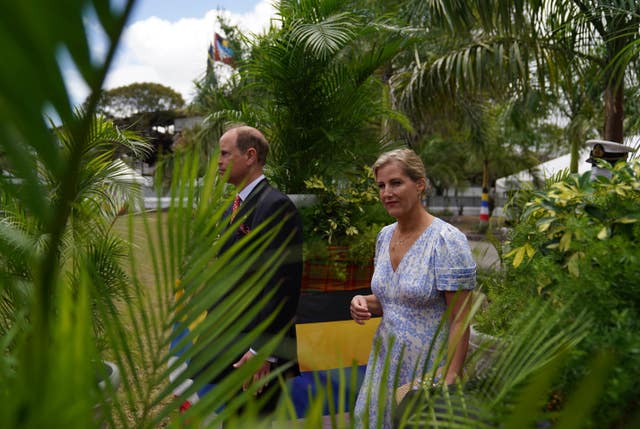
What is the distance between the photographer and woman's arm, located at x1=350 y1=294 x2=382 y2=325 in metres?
2.24

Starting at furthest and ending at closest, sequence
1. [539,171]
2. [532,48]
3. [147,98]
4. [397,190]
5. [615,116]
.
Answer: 1. [147,98]
2. [539,171]
3. [532,48]
4. [615,116]
5. [397,190]

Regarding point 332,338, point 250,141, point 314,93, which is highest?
point 314,93

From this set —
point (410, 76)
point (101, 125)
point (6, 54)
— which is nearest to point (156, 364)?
point (6, 54)

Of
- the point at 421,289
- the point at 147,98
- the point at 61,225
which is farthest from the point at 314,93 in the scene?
the point at 147,98

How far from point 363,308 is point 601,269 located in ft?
4.32

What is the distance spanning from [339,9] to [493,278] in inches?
121

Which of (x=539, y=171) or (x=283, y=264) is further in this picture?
(x=539, y=171)

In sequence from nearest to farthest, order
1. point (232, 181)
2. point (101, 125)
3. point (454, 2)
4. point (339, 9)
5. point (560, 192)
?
point (560, 192), point (232, 181), point (101, 125), point (339, 9), point (454, 2)

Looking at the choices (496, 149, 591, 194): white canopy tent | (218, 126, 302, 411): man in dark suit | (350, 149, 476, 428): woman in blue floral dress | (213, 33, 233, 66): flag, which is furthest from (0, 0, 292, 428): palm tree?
(213, 33, 233, 66): flag

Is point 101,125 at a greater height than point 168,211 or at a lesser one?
greater

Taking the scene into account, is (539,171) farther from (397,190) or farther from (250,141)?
(397,190)

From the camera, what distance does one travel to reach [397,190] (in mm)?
2164

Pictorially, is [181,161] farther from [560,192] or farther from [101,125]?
[101,125]

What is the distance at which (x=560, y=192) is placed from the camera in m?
1.77
